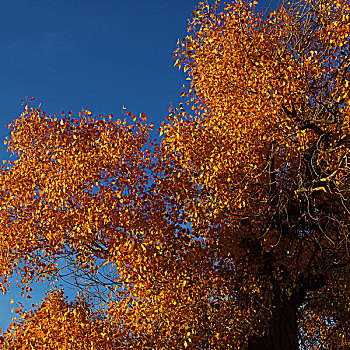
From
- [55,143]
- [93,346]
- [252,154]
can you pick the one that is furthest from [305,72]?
[93,346]

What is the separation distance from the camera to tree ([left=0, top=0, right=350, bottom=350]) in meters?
14.9

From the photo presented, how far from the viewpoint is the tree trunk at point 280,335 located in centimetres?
1466

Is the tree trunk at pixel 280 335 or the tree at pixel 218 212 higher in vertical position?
the tree at pixel 218 212

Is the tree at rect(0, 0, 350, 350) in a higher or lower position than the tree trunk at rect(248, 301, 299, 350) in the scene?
higher

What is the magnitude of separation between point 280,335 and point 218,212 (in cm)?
508

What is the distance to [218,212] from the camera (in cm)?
1543

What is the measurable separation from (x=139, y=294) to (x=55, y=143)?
8916mm

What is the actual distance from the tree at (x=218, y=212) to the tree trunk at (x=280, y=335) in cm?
4

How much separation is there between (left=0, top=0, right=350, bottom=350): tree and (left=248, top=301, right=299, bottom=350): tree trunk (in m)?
0.04

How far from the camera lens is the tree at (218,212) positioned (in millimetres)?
14859

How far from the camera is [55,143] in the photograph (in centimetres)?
1989

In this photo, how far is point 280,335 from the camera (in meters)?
14.8

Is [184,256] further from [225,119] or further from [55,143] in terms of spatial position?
[55,143]

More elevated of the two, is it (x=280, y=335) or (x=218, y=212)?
(x=218, y=212)
